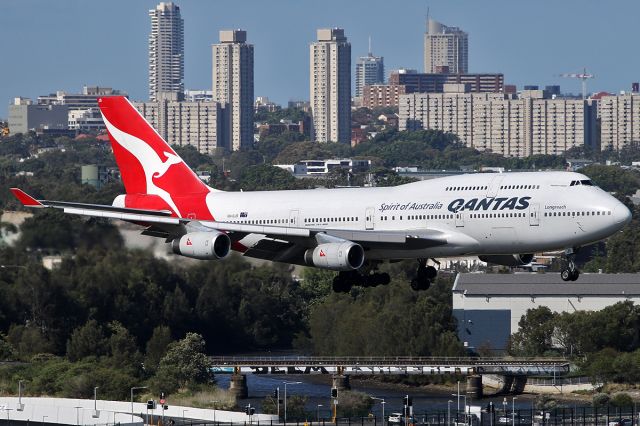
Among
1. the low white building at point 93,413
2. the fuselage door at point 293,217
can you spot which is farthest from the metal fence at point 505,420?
the fuselage door at point 293,217

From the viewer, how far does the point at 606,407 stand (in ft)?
493

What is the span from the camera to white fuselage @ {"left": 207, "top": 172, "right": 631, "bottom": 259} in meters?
85.1

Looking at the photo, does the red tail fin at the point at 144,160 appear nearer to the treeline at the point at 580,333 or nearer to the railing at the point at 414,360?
the railing at the point at 414,360

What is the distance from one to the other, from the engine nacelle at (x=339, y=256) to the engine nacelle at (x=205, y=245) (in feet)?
15.0

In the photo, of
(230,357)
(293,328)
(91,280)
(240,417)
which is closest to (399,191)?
(240,417)

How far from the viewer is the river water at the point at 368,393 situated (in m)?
156

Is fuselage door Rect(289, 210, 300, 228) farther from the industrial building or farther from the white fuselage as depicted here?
the industrial building

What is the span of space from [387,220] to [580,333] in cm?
9068

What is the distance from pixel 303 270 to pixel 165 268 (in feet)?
201

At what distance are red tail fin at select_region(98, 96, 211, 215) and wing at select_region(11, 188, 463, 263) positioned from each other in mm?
4120

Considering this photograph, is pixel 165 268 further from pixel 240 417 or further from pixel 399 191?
pixel 399 191

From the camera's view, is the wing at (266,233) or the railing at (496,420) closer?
the wing at (266,233)

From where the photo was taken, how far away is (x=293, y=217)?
93750mm

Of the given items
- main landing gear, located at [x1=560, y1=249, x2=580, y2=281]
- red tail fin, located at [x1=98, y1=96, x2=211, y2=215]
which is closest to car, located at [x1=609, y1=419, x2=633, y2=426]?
red tail fin, located at [x1=98, y1=96, x2=211, y2=215]
